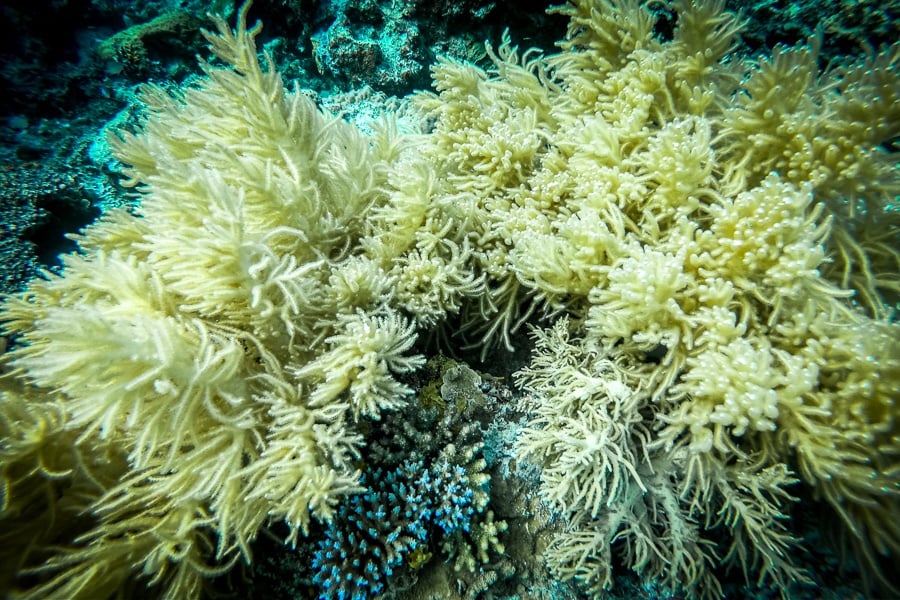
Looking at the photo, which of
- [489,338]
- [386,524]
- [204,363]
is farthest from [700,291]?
[204,363]

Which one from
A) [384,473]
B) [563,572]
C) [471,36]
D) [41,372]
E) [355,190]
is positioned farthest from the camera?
[471,36]

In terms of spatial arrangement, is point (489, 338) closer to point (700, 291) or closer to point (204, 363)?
point (700, 291)

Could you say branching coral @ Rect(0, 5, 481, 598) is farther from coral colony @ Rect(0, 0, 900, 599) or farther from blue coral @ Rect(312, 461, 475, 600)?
blue coral @ Rect(312, 461, 475, 600)

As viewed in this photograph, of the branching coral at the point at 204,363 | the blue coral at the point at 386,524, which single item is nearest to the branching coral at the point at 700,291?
the blue coral at the point at 386,524

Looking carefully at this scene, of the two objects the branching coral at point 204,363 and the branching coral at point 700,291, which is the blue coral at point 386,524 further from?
the branching coral at point 700,291

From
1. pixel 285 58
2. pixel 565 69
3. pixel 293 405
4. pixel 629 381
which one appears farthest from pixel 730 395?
pixel 285 58

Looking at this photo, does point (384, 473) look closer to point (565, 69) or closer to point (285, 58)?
point (565, 69)
